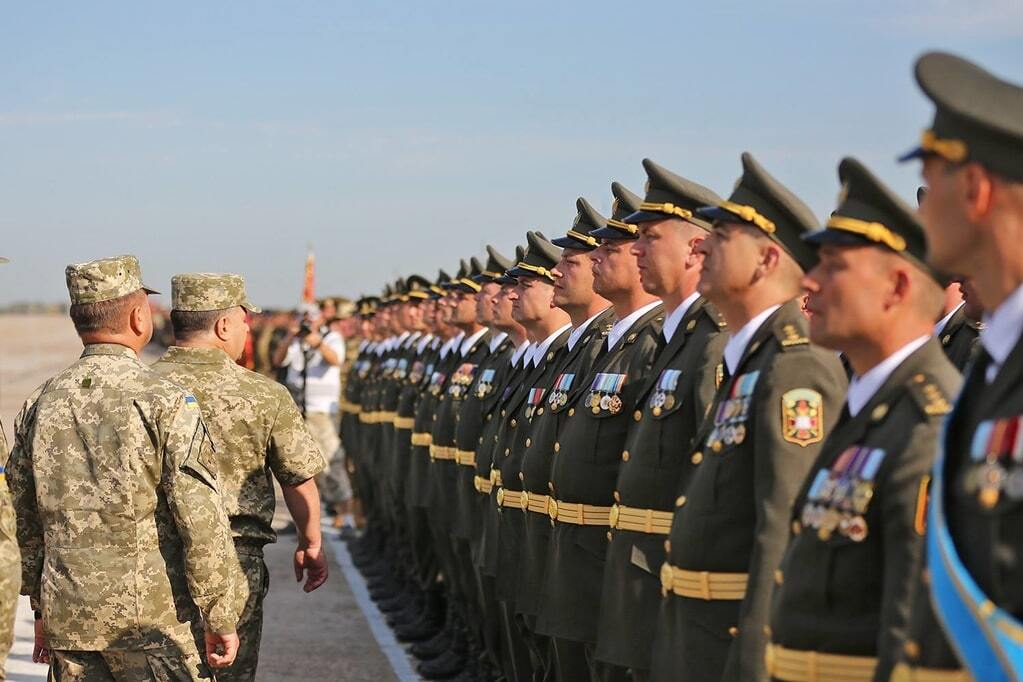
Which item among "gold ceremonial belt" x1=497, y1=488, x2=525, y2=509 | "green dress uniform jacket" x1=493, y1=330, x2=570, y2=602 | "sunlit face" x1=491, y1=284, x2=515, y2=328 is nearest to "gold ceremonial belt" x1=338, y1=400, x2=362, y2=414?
"sunlit face" x1=491, y1=284, x2=515, y2=328

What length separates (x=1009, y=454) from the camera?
258cm

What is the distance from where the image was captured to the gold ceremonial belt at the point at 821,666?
10.8ft

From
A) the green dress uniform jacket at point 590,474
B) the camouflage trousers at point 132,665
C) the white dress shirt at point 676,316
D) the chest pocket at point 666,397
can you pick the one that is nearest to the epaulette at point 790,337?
the chest pocket at point 666,397

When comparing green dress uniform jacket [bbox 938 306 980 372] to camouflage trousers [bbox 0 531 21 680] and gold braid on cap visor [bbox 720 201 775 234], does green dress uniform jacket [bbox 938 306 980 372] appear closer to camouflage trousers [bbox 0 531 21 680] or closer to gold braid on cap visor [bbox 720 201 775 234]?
gold braid on cap visor [bbox 720 201 775 234]

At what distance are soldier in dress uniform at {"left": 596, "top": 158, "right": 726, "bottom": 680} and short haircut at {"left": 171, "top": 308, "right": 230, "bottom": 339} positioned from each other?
1.74 metres

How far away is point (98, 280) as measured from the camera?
5453 mm

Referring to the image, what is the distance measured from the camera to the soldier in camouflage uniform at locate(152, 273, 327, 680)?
607 centimetres

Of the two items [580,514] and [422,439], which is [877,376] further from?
[422,439]

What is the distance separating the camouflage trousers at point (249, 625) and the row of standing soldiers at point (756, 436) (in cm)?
115

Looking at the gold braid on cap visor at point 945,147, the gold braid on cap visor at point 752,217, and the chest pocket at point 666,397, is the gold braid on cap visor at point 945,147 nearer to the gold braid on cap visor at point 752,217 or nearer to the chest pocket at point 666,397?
the gold braid on cap visor at point 752,217

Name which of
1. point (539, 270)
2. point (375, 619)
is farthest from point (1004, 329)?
point (375, 619)

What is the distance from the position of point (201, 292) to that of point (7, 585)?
199cm

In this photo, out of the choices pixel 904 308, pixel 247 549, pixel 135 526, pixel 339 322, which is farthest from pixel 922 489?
pixel 339 322

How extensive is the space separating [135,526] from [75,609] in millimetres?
345
